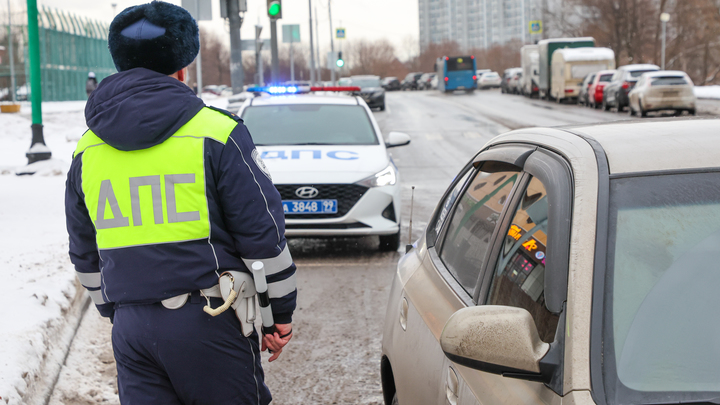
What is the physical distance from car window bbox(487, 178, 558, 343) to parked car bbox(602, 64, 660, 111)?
30.0m

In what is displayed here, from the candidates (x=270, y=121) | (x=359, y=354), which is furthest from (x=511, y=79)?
(x=359, y=354)

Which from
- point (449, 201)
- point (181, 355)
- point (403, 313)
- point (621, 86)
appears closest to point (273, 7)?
point (449, 201)

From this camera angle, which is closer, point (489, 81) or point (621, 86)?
point (621, 86)

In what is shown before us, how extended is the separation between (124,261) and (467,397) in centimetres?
106

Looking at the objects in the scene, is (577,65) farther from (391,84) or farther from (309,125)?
(391,84)

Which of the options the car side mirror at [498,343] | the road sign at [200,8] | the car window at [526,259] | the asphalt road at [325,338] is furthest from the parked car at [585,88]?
the car side mirror at [498,343]

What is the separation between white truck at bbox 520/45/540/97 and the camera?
45.8m

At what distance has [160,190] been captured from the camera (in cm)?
227

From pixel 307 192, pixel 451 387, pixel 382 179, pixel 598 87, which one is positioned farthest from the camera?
pixel 598 87

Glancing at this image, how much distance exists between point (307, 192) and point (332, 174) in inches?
11.5

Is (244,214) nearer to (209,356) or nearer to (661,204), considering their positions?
(209,356)

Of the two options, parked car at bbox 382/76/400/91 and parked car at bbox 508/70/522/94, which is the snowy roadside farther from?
parked car at bbox 382/76/400/91

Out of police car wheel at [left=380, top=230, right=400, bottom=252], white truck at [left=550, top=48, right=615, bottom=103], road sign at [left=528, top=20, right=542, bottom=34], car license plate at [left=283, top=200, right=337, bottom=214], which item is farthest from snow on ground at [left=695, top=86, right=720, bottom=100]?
car license plate at [left=283, top=200, right=337, bottom=214]

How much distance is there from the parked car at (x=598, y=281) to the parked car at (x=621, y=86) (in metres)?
29.9
